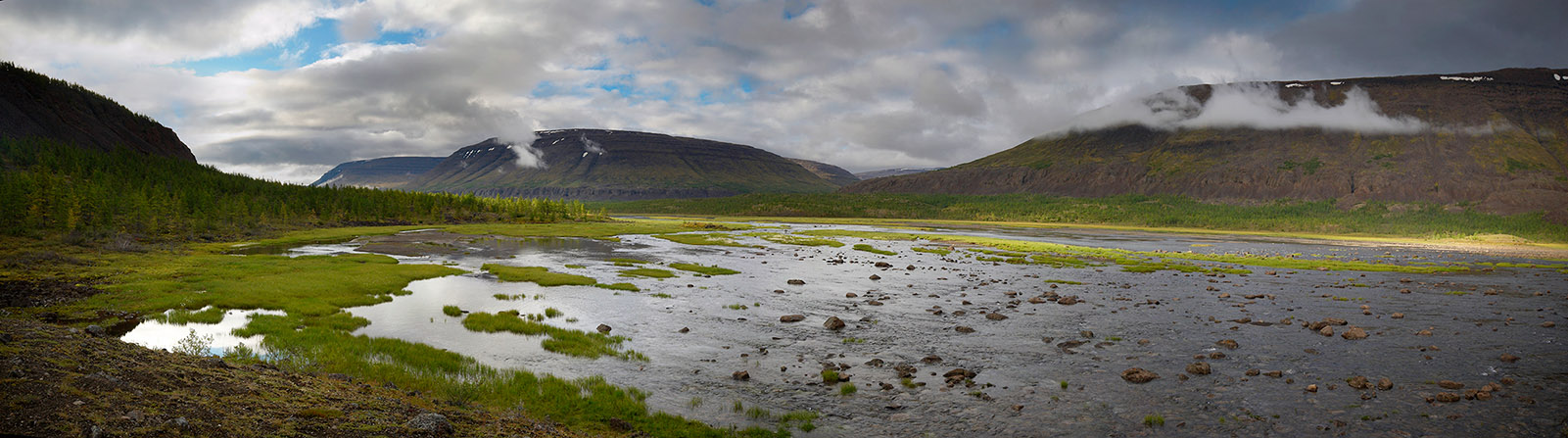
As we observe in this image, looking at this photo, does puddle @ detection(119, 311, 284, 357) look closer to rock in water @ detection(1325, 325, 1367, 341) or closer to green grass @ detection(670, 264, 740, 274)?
green grass @ detection(670, 264, 740, 274)

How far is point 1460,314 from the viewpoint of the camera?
33.6 m

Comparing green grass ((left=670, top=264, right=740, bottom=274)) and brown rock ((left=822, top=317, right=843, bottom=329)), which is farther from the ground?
green grass ((left=670, top=264, right=740, bottom=274))

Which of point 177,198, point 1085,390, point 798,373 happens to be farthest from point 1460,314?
point 177,198

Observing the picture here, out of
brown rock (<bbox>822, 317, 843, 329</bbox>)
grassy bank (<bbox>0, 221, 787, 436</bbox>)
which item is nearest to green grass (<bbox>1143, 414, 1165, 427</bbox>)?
grassy bank (<bbox>0, 221, 787, 436</bbox>)

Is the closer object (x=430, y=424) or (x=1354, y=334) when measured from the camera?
(x=430, y=424)

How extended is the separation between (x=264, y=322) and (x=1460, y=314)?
59.3m

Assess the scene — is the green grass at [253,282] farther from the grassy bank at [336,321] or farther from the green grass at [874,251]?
the green grass at [874,251]

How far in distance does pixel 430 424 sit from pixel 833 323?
1929 cm

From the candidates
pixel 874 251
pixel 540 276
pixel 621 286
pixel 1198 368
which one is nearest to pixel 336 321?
pixel 621 286

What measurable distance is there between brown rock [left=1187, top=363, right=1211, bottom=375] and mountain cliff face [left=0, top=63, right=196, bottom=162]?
221156 mm

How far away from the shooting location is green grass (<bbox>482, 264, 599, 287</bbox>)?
43.7 meters

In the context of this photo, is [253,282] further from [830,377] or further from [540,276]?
[830,377]

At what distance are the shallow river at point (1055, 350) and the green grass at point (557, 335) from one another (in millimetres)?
794

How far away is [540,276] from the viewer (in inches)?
1810
